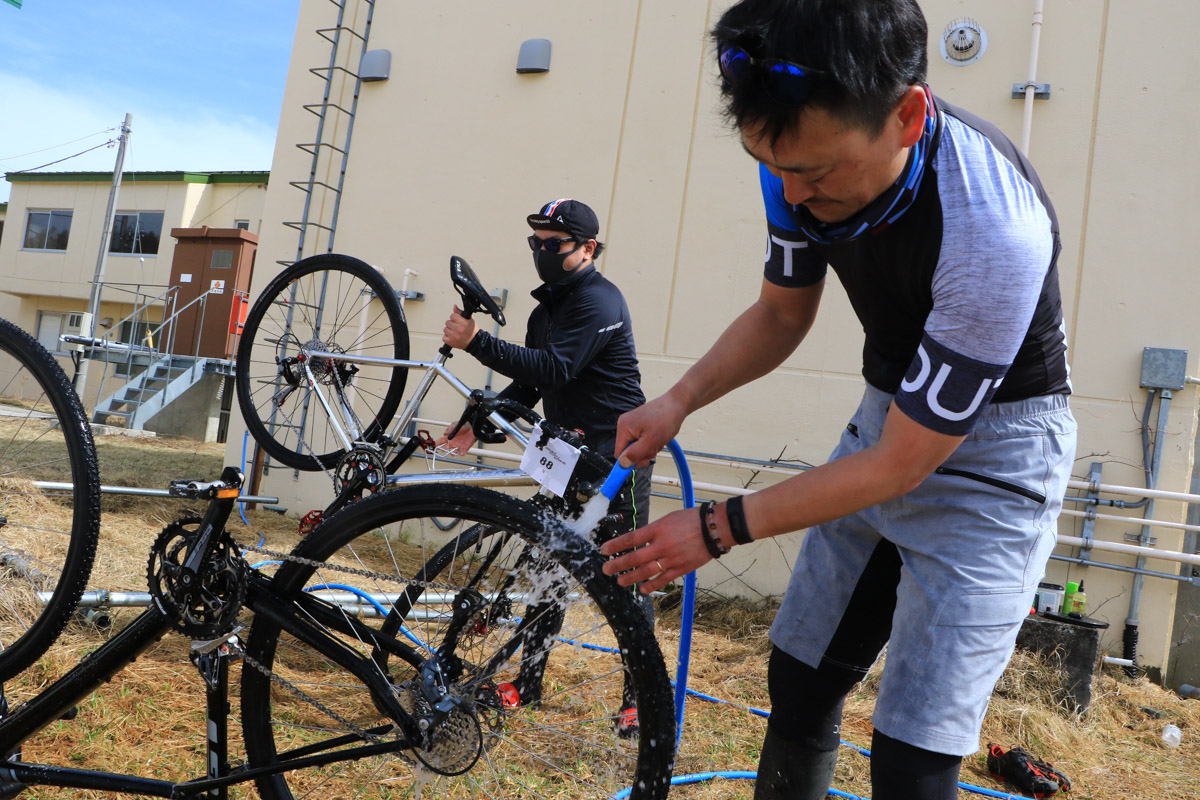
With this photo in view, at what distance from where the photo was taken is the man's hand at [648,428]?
146cm

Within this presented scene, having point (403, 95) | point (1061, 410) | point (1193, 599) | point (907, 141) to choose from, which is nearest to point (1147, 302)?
point (1193, 599)

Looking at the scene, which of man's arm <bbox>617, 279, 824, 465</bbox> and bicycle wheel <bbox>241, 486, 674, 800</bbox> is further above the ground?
man's arm <bbox>617, 279, 824, 465</bbox>

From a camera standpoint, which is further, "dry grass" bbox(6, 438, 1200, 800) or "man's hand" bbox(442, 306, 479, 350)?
"man's hand" bbox(442, 306, 479, 350)

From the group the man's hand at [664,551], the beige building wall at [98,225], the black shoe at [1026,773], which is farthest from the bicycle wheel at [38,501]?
the beige building wall at [98,225]

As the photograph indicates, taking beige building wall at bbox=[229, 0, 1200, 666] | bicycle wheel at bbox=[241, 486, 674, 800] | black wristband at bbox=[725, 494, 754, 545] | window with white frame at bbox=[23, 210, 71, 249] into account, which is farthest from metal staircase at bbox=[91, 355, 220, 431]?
black wristband at bbox=[725, 494, 754, 545]

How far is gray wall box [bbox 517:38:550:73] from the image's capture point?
5902 mm

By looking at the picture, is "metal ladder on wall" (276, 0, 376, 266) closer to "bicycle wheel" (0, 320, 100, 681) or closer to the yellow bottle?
"bicycle wheel" (0, 320, 100, 681)

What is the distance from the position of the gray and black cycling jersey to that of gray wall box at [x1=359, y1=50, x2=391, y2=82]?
238 inches

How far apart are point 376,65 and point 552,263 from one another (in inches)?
173

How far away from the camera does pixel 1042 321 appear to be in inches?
46.7

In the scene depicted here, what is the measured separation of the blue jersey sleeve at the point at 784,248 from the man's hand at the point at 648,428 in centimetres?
32

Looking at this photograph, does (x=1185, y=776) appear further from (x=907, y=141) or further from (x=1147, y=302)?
(x=907, y=141)

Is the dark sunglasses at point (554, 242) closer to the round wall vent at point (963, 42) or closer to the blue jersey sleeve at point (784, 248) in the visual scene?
the blue jersey sleeve at point (784, 248)

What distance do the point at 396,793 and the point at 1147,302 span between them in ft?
15.0
